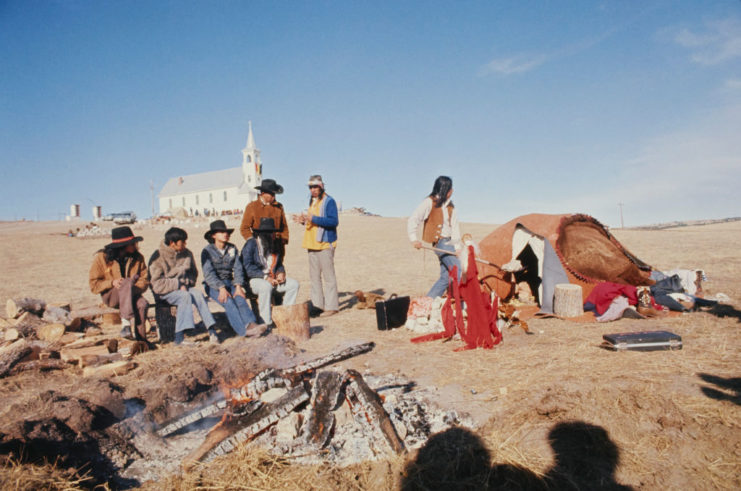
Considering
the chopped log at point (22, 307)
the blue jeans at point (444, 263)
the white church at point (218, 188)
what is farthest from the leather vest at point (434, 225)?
the white church at point (218, 188)

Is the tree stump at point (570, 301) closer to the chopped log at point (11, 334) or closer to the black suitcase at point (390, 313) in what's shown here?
the black suitcase at point (390, 313)

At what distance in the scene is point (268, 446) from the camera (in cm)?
296

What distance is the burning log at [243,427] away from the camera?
2869 mm

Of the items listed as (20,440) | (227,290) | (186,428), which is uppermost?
(227,290)

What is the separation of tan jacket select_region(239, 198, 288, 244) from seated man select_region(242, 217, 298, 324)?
169mm

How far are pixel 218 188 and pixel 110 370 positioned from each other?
75.9m

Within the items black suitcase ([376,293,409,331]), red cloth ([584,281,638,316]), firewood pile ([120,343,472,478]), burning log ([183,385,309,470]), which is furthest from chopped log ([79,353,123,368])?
red cloth ([584,281,638,316])

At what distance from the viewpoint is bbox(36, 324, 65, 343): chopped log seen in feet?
19.0

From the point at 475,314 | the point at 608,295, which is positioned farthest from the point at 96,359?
the point at 608,295

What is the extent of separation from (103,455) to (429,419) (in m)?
2.37

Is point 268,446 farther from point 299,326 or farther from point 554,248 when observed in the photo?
point 554,248

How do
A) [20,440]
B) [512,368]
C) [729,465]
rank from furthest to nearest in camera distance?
[512,368], [20,440], [729,465]

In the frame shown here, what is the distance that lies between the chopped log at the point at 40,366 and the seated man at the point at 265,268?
2475 millimetres

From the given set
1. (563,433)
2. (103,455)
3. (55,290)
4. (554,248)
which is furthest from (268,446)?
(55,290)
